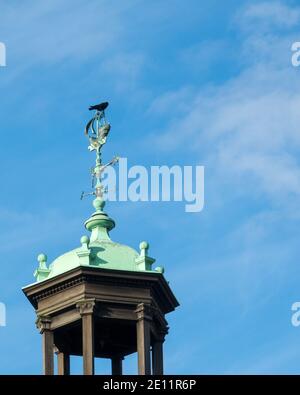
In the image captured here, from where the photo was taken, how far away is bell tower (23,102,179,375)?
98750 millimetres

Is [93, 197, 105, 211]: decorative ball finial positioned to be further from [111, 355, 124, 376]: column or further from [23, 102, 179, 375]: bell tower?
[111, 355, 124, 376]: column

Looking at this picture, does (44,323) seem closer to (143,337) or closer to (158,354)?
(143,337)

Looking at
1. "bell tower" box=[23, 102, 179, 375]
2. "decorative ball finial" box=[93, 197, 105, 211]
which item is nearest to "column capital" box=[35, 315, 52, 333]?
"bell tower" box=[23, 102, 179, 375]

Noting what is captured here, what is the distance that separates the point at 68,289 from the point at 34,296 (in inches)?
68.0

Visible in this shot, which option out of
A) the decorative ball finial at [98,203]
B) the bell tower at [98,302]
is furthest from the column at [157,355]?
the decorative ball finial at [98,203]

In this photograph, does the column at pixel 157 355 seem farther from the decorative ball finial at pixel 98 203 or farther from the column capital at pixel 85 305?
the decorative ball finial at pixel 98 203

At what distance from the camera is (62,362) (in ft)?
335

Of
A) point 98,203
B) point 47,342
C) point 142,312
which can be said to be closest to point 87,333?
point 47,342

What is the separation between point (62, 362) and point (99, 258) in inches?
201

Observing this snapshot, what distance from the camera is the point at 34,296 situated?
3952 inches
